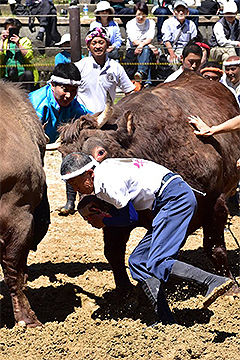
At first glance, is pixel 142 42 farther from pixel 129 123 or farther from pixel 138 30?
pixel 129 123

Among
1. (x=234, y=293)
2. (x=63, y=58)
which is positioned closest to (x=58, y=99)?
(x=234, y=293)

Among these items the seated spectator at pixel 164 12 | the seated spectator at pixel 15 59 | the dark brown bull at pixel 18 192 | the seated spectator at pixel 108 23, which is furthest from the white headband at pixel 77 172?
the seated spectator at pixel 164 12

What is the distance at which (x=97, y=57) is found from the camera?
24.2 feet

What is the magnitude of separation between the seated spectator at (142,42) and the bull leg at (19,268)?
21.8 ft

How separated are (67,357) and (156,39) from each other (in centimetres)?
1008

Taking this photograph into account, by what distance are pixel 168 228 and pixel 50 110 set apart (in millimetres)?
2378

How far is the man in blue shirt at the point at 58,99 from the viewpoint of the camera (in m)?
5.92

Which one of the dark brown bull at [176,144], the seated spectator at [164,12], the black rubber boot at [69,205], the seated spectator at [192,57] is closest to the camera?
the dark brown bull at [176,144]

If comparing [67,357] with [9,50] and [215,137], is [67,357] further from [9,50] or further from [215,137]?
[9,50]

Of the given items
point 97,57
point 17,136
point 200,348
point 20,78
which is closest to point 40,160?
point 17,136

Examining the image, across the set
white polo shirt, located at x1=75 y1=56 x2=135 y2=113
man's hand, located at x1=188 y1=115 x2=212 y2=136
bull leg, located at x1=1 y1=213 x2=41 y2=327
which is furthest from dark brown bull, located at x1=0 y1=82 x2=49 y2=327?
white polo shirt, located at x1=75 y1=56 x2=135 y2=113

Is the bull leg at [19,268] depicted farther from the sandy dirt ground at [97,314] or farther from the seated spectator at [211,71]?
the seated spectator at [211,71]

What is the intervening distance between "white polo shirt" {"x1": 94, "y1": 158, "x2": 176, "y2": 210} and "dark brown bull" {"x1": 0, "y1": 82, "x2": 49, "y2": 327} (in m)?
0.65

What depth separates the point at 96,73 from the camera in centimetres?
742
